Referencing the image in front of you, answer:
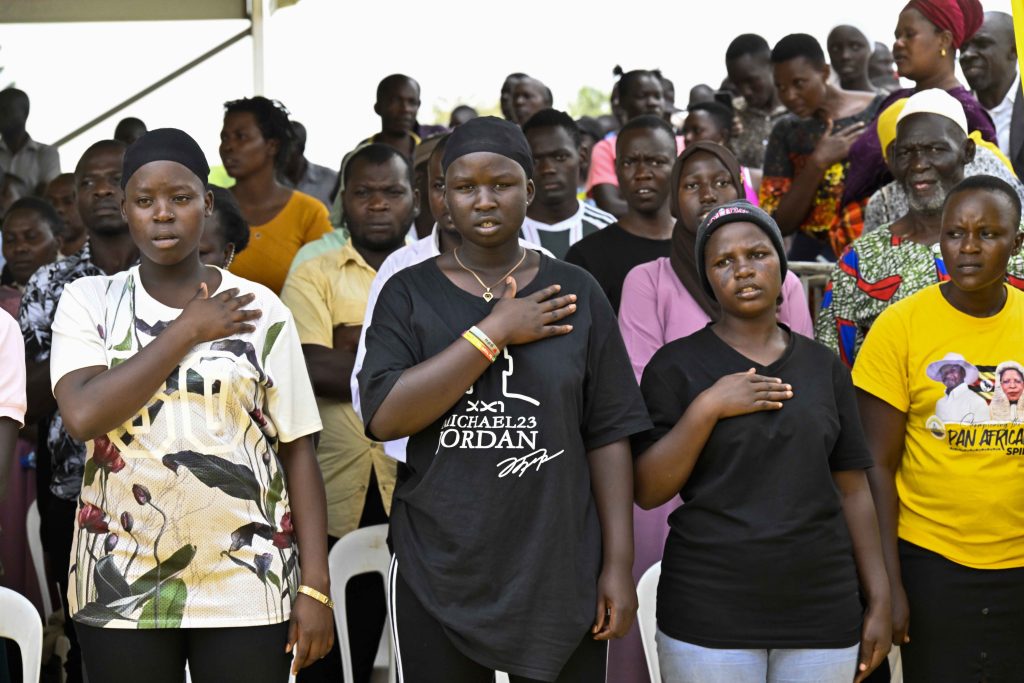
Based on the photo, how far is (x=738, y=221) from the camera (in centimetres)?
355

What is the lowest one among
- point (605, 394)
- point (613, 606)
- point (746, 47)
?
point (613, 606)

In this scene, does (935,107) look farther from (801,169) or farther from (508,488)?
(508,488)

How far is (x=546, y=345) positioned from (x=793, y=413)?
0.73m

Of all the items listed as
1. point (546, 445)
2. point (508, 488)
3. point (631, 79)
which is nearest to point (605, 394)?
point (546, 445)

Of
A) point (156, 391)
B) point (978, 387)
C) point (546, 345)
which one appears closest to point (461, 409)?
point (546, 345)

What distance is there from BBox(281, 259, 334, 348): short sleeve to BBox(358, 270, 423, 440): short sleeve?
1572 millimetres

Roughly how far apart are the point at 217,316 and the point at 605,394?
3.17 ft

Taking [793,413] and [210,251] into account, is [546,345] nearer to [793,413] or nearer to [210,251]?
[793,413]

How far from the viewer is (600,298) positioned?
3178mm

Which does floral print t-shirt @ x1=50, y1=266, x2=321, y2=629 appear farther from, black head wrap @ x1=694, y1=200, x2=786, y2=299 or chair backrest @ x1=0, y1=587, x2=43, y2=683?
black head wrap @ x1=694, y1=200, x2=786, y2=299

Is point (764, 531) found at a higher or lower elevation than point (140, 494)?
lower

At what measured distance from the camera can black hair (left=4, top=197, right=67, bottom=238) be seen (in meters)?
5.97

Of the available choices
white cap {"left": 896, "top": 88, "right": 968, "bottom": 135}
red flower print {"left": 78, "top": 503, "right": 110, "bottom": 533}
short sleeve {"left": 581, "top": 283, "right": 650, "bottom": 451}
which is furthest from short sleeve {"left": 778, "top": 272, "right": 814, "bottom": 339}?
red flower print {"left": 78, "top": 503, "right": 110, "bottom": 533}

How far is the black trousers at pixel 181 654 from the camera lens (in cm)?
309
